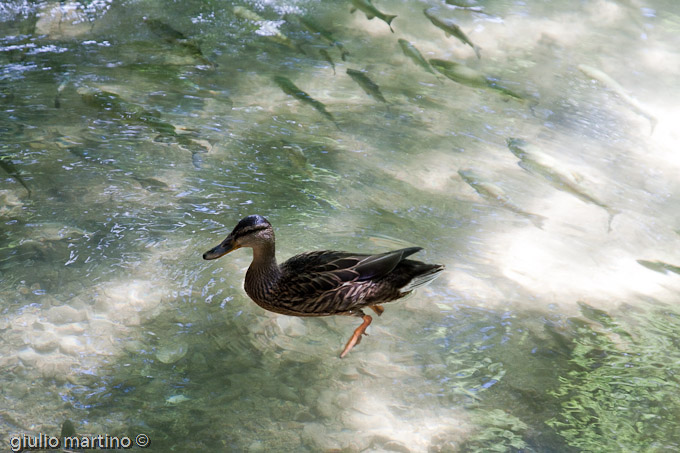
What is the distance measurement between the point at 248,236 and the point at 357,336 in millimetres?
836

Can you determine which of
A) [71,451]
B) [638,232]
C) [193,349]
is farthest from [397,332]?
[638,232]

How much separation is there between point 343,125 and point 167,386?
3.34m

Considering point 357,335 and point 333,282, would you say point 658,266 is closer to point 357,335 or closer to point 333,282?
point 357,335

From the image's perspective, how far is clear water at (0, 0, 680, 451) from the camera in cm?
320

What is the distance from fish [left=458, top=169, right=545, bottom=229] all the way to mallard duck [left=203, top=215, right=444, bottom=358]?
1.27 m

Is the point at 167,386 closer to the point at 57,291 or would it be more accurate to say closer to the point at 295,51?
the point at 57,291

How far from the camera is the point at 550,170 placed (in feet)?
15.6

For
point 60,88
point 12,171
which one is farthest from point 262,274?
point 60,88

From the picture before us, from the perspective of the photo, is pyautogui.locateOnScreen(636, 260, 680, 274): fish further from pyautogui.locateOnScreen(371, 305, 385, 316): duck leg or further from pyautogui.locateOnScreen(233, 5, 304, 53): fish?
pyautogui.locateOnScreen(233, 5, 304, 53): fish

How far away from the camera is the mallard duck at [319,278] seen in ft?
11.9

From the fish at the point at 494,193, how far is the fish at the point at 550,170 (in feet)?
0.92

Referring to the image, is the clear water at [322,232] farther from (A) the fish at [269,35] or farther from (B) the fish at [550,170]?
(A) the fish at [269,35]

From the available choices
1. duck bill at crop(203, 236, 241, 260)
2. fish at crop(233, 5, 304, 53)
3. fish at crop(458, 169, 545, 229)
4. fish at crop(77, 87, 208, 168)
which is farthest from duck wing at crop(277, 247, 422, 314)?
fish at crop(233, 5, 304, 53)

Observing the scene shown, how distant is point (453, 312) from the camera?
153 inches
